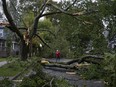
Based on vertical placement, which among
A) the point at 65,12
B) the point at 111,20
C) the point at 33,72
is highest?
the point at 65,12

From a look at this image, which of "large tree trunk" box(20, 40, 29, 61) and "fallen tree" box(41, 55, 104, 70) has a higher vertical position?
"large tree trunk" box(20, 40, 29, 61)

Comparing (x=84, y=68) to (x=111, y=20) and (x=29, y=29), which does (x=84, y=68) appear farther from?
(x=29, y=29)

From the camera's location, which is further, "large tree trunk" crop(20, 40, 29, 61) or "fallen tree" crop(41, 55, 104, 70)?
"large tree trunk" crop(20, 40, 29, 61)

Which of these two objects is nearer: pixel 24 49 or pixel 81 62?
pixel 81 62

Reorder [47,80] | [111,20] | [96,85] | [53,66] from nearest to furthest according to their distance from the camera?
[47,80] → [96,85] → [111,20] → [53,66]

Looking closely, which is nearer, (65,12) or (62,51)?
(65,12)

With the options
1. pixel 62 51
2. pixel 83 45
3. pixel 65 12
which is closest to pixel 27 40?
pixel 65 12

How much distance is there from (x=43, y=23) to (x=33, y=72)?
154ft

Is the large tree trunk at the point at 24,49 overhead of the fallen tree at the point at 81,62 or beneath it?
overhead

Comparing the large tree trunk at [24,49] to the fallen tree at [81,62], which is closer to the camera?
the fallen tree at [81,62]

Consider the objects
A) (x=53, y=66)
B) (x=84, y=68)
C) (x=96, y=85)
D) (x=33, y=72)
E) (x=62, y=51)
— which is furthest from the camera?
(x=62, y=51)

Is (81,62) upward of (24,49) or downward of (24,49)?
downward

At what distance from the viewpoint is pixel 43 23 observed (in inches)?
2179

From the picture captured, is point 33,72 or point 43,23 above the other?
point 43,23
